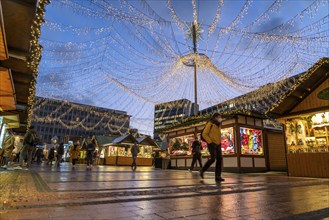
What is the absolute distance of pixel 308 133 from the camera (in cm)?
1003

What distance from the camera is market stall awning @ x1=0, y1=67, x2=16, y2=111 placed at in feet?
20.2

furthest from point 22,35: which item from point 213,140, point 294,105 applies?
point 294,105

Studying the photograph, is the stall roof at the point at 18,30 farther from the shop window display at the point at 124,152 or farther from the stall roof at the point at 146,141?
the stall roof at the point at 146,141

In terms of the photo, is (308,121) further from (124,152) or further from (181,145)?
(124,152)

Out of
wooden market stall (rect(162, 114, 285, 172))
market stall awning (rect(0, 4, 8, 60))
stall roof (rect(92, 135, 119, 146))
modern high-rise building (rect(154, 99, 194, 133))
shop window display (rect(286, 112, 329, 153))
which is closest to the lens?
market stall awning (rect(0, 4, 8, 60))

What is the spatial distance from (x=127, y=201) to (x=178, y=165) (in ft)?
51.3

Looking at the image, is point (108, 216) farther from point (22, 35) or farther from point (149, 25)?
point (149, 25)

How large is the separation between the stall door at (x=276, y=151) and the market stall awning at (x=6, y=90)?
14332mm

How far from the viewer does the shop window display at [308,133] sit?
31.2 feet

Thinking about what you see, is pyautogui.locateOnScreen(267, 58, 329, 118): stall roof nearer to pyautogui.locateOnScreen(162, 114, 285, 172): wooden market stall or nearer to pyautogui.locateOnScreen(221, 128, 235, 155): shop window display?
pyautogui.locateOnScreen(162, 114, 285, 172): wooden market stall

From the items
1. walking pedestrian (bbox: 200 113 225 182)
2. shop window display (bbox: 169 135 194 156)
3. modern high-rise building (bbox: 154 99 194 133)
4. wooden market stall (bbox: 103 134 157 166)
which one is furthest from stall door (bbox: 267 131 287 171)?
wooden market stall (bbox: 103 134 157 166)

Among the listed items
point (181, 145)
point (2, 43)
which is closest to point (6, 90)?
point (2, 43)

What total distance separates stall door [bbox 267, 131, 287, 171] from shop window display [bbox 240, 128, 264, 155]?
898 millimetres

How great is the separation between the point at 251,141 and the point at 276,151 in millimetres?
2551
